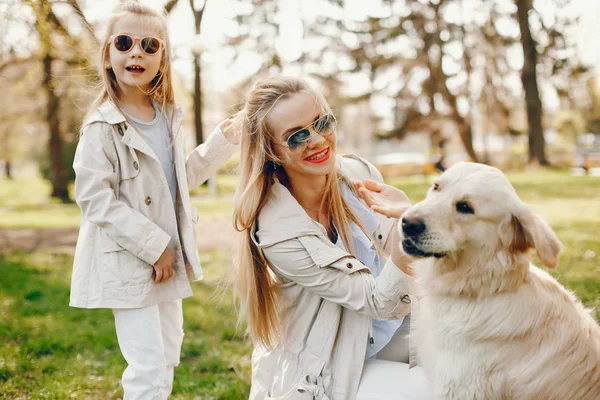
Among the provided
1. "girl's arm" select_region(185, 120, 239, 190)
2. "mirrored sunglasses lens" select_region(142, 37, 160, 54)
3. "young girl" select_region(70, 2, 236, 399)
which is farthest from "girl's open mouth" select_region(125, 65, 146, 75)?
"girl's arm" select_region(185, 120, 239, 190)

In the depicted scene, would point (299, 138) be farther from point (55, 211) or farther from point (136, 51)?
point (55, 211)

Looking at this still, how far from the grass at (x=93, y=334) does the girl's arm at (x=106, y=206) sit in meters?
0.50

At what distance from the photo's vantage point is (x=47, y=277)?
773 cm

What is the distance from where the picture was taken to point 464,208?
7.82 ft

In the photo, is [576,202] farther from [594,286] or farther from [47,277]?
[47,277]

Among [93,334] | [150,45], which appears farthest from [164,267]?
[93,334]

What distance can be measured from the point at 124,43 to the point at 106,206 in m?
1.03

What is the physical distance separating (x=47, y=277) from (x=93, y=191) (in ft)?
17.4

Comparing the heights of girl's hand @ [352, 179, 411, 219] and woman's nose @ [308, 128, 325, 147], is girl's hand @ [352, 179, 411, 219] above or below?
below

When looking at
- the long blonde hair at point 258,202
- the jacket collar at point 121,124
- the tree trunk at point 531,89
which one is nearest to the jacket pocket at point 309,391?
the long blonde hair at point 258,202

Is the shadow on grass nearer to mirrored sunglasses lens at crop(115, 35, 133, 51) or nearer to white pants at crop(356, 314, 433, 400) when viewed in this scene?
white pants at crop(356, 314, 433, 400)

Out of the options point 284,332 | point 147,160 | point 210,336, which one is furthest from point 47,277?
point 284,332

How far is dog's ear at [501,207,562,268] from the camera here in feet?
7.13

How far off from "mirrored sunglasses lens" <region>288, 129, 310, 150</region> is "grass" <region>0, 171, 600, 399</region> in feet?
3.45
